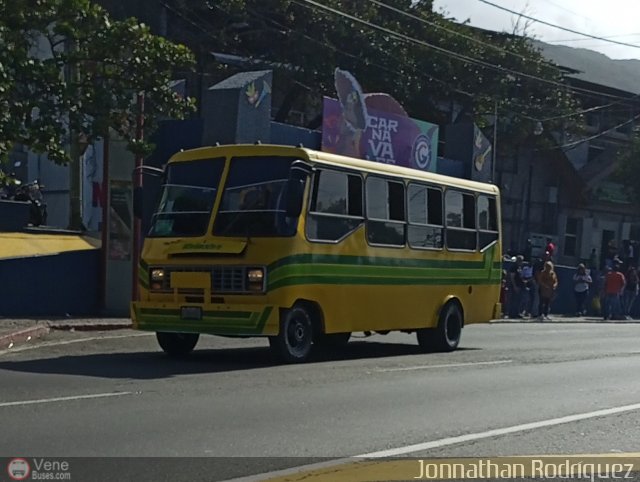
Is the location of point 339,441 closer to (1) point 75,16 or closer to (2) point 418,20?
(1) point 75,16

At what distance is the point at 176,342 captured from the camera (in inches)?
609

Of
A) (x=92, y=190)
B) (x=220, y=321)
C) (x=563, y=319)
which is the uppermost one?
(x=92, y=190)

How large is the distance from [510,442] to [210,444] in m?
2.58

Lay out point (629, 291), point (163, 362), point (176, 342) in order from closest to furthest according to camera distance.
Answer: point (163, 362)
point (176, 342)
point (629, 291)

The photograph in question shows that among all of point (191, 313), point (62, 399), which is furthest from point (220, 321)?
point (62, 399)

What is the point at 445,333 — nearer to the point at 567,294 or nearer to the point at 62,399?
the point at 62,399

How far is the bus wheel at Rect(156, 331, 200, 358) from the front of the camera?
50.5ft

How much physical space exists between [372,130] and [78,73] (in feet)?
34.2

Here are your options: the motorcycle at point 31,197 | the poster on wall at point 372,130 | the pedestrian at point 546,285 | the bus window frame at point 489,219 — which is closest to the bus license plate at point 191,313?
the bus window frame at point 489,219

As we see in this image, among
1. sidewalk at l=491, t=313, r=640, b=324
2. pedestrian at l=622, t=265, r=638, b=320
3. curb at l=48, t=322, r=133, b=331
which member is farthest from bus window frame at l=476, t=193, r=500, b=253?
pedestrian at l=622, t=265, r=638, b=320

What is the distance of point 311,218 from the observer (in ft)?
47.9

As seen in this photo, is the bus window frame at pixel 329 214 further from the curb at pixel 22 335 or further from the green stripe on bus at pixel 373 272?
the curb at pixel 22 335

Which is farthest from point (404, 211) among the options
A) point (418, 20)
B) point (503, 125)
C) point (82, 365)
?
point (503, 125)

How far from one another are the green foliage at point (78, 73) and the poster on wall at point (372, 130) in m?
8.09
